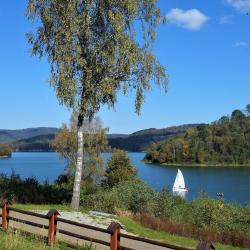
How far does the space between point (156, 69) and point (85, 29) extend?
144 inches

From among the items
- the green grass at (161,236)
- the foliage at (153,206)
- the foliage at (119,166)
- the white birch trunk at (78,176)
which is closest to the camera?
the green grass at (161,236)

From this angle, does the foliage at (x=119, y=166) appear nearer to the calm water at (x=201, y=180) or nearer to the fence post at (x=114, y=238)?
the calm water at (x=201, y=180)

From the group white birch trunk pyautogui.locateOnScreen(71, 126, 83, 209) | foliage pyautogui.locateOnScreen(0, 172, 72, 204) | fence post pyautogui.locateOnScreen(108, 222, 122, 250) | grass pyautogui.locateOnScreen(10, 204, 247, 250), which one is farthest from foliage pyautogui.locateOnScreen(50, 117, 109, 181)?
fence post pyautogui.locateOnScreen(108, 222, 122, 250)

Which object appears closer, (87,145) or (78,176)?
(78,176)

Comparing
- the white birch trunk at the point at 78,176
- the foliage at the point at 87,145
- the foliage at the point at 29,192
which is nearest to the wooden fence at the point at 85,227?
the white birch trunk at the point at 78,176

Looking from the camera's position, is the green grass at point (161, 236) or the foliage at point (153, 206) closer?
the green grass at point (161, 236)

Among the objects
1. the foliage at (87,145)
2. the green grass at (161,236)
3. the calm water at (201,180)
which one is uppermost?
the foliage at (87,145)

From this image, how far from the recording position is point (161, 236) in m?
16.7

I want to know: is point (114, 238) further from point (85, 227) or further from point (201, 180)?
point (201, 180)

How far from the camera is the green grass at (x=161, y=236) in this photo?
1573cm

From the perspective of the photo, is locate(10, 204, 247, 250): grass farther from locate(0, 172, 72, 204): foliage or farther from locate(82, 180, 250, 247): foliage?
locate(0, 172, 72, 204): foliage

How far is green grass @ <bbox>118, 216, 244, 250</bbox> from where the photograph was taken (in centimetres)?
1573

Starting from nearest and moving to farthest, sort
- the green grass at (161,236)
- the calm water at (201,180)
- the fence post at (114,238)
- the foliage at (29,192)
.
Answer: the fence post at (114,238) → the green grass at (161,236) → the foliage at (29,192) → the calm water at (201,180)

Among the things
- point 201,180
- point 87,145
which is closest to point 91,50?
point 87,145
